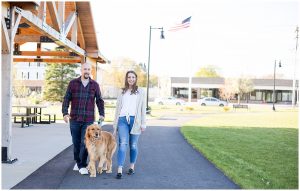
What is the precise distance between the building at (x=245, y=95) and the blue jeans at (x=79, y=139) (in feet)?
205

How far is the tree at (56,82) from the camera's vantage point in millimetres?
44375

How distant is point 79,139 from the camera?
6965 mm

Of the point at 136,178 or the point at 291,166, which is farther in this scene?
the point at 291,166

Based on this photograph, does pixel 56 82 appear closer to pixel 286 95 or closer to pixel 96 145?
pixel 96 145

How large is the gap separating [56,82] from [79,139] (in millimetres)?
38715

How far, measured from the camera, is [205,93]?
71.1 metres

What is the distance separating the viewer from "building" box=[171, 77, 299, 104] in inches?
2751

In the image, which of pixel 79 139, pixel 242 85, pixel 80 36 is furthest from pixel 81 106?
pixel 242 85

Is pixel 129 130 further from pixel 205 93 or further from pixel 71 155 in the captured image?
pixel 205 93

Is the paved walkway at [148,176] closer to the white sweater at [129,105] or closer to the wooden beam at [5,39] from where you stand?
the white sweater at [129,105]

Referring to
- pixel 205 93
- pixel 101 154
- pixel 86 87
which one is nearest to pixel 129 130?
pixel 101 154

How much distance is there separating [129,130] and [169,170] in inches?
48.3

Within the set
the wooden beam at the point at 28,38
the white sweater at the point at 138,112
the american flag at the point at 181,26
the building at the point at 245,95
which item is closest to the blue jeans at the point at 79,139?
the white sweater at the point at 138,112

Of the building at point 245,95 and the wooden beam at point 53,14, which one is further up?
the wooden beam at point 53,14
